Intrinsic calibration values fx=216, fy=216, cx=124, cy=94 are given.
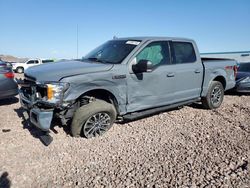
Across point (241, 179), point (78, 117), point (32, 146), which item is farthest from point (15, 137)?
point (241, 179)

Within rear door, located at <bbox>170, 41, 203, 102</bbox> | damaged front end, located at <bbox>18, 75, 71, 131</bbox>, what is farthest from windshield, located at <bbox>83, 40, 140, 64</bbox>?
damaged front end, located at <bbox>18, 75, 71, 131</bbox>

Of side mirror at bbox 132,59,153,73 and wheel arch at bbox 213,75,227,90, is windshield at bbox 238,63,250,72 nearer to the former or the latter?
wheel arch at bbox 213,75,227,90

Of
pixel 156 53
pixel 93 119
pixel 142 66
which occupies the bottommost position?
pixel 93 119

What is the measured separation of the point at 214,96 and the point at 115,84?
132 inches

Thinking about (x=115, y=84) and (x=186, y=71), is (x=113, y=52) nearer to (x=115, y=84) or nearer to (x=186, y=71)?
(x=115, y=84)

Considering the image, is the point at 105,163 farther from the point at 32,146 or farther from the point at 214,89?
the point at 214,89

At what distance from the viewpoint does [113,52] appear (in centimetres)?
463

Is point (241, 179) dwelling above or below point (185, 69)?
below

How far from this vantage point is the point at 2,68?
19.1ft

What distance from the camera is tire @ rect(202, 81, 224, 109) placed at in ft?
19.1

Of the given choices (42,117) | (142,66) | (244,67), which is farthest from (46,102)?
(244,67)

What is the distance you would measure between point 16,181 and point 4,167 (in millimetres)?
432

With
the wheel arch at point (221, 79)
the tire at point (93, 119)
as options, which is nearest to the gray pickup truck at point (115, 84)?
the tire at point (93, 119)

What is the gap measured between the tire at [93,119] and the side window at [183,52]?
78.7 inches
